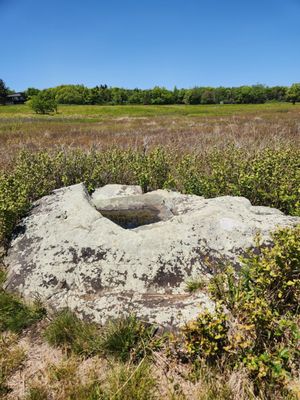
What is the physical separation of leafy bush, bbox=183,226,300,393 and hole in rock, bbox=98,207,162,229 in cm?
257

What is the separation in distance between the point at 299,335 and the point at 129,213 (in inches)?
153

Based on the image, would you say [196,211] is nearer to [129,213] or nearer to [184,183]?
[129,213]

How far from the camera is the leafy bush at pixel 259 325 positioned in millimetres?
2533

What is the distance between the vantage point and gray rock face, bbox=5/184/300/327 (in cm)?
357

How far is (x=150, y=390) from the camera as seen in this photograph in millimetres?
2701

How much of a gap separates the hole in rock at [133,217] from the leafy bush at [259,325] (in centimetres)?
257

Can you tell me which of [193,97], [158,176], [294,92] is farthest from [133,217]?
[193,97]

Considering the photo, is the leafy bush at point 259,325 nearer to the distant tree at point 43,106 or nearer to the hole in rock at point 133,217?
the hole in rock at point 133,217

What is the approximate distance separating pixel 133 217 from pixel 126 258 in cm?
171

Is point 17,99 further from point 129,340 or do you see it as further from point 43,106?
point 129,340

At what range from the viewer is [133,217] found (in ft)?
19.0

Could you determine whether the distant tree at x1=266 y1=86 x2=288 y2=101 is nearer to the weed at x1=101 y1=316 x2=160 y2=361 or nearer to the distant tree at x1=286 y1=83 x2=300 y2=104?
the distant tree at x1=286 y1=83 x2=300 y2=104

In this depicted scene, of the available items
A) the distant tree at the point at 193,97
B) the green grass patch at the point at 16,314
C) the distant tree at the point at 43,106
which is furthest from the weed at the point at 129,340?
the distant tree at the point at 193,97

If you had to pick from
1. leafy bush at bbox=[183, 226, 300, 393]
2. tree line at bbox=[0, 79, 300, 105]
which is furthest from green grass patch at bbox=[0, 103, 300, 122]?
tree line at bbox=[0, 79, 300, 105]
